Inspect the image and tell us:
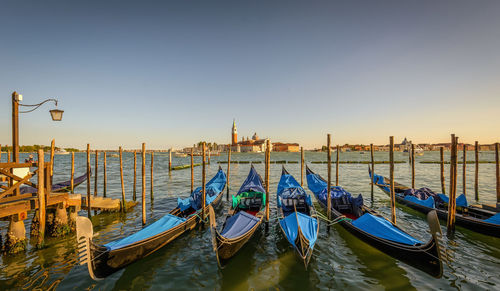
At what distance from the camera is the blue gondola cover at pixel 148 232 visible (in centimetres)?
505

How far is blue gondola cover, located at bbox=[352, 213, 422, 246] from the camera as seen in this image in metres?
5.29

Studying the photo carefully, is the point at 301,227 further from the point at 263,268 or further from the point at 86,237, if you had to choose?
the point at 86,237

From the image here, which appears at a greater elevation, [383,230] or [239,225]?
[383,230]

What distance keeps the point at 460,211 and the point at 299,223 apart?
7583 mm

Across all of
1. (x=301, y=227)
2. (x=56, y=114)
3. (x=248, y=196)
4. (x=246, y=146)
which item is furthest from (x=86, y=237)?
(x=246, y=146)

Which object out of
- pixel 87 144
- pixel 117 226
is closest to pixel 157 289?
pixel 117 226

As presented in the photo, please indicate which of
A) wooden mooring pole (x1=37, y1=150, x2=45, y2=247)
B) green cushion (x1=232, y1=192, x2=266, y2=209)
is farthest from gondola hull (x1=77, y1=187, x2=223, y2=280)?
green cushion (x1=232, y1=192, x2=266, y2=209)

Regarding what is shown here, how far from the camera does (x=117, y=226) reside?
8.69 m

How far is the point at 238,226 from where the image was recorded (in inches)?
257

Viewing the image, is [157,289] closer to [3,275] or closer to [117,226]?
[3,275]

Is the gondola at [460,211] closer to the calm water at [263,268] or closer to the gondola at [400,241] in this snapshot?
the calm water at [263,268]

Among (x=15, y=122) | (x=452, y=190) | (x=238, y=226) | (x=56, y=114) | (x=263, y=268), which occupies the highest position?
(x=56, y=114)

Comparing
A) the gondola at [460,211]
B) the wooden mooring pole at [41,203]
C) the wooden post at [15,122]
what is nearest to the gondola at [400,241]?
the gondola at [460,211]

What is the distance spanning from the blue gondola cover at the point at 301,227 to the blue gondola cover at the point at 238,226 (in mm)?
1029
